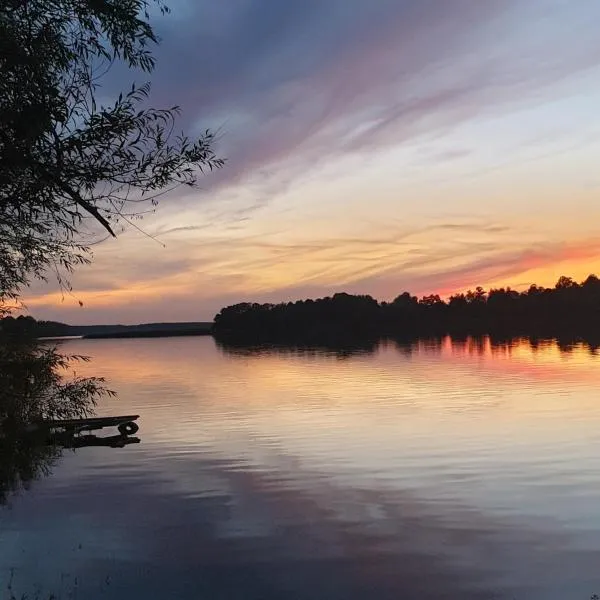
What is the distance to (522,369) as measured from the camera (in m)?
75.1

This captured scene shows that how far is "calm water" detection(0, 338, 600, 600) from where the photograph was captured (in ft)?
46.7

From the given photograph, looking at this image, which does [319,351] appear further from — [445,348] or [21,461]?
[21,461]

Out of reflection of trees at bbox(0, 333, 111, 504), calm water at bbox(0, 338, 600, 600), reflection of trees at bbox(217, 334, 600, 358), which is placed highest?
reflection of trees at bbox(0, 333, 111, 504)

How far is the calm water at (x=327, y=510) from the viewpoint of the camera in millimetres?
14234

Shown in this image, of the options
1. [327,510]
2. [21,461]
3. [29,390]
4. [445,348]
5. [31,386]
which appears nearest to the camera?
[29,390]

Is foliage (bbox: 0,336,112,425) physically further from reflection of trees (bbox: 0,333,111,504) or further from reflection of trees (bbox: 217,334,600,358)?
reflection of trees (bbox: 217,334,600,358)

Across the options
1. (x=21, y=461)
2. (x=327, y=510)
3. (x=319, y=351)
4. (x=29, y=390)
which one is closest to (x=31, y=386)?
(x=29, y=390)

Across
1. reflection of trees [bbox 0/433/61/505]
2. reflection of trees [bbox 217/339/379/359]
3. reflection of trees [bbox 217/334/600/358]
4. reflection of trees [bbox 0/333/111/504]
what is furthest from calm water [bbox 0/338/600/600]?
reflection of trees [bbox 217/339/379/359]

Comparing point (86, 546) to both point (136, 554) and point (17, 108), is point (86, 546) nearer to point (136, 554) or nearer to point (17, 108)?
point (136, 554)

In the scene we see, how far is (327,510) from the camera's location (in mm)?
19609

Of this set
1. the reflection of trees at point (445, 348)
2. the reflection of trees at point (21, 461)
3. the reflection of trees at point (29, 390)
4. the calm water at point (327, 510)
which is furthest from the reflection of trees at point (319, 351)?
the reflection of trees at point (29, 390)

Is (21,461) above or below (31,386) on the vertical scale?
below

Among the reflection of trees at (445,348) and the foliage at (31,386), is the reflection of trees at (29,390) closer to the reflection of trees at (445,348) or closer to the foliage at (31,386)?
the foliage at (31,386)

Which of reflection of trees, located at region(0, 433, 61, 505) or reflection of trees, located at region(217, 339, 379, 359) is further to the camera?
A: reflection of trees, located at region(217, 339, 379, 359)
